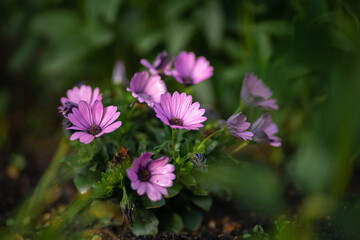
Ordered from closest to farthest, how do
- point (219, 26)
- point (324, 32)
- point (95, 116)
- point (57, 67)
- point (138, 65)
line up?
1. point (95, 116)
2. point (324, 32)
3. point (219, 26)
4. point (57, 67)
5. point (138, 65)

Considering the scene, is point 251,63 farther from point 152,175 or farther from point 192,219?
point 152,175

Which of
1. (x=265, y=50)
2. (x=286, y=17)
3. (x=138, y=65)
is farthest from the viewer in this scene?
(x=138, y=65)

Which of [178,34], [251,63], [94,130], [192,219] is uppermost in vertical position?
[94,130]

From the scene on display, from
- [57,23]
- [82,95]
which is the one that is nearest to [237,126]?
[82,95]

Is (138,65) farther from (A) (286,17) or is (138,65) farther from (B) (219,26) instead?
(A) (286,17)

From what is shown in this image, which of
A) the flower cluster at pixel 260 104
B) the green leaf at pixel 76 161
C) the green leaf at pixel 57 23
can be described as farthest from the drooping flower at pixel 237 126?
the green leaf at pixel 57 23

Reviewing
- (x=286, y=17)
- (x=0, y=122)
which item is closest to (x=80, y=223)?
(x=0, y=122)

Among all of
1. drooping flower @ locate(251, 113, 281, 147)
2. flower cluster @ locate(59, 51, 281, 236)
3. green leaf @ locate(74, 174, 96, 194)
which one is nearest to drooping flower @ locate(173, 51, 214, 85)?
flower cluster @ locate(59, 51, 281, 236)
